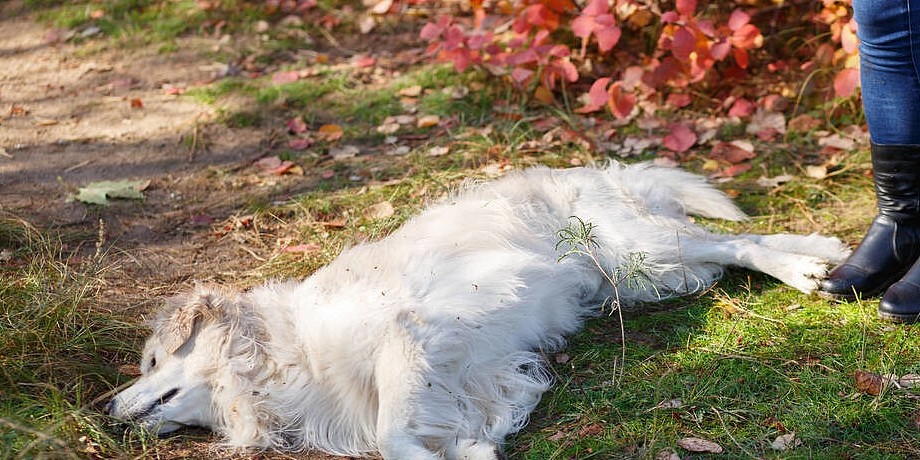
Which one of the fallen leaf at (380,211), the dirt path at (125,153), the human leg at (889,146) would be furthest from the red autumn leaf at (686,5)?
the dirt path at (125,153)

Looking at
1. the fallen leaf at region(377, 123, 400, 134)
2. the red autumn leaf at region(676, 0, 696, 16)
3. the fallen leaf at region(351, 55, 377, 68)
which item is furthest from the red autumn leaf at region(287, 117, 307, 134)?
the red autumn leaf at region(676, 0, 696, 16)

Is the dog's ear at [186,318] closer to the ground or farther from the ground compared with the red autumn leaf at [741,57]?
closer to the ground

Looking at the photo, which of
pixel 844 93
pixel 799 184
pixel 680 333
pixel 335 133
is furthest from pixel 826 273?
pixel 335 133

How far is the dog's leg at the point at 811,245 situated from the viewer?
11.6ft

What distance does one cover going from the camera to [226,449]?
112 inches

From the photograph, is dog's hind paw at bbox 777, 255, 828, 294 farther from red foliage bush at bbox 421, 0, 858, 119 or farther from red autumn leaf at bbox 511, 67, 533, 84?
red autumn leaf at bbox 511, 67, 533, 84

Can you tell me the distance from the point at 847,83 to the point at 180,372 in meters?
3.65

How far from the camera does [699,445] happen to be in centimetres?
258

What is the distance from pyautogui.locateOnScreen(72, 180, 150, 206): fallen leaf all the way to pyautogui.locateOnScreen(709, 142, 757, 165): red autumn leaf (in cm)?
316

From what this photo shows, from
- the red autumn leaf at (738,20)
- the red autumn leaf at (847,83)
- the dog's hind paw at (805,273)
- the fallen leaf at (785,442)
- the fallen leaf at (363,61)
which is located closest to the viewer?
the fallen leaf at (785,442)

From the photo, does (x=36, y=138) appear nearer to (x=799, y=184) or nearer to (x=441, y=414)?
(x=441, y=414)

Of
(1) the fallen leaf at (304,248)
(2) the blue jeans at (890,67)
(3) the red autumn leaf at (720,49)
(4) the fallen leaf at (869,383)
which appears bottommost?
(1) the fallen leaf at (304,248)

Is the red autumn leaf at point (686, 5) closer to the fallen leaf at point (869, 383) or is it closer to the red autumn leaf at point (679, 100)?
the red autumn leaf at point (679, 100)

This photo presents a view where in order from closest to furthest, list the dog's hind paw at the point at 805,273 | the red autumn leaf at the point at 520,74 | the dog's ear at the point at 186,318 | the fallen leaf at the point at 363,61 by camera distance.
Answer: the dog's ear at the point at 186,318 < the dog's hind paw at the point at 805,273 < the red autumn leaf at the point at 520,74 < the fallen leaf at the point at 363,61
